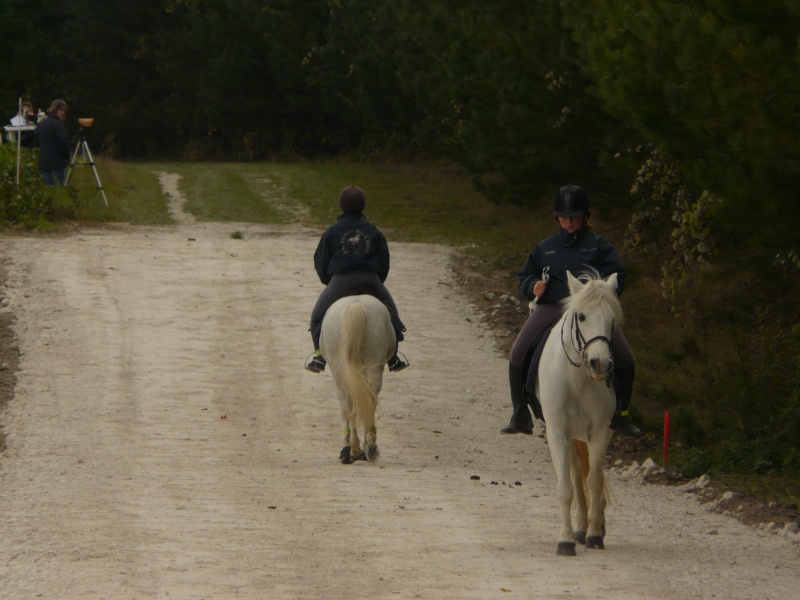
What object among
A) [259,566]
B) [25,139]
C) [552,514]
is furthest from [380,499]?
[25,139]

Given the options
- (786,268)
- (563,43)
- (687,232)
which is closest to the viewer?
(786,268)

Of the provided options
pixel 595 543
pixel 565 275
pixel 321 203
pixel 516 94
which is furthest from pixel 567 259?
pixel 321 203

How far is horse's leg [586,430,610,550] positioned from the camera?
28.7ft

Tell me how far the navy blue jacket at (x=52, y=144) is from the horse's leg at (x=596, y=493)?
701 inches

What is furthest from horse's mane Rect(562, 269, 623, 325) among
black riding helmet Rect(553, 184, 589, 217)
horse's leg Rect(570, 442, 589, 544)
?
horse's leg Rect(570, 442, 589, 544)

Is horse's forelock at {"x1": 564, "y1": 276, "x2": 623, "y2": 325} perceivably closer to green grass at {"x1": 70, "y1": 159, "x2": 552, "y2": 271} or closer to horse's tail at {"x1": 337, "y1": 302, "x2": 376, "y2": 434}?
horse's tail at {"x1": 337, "y1": 302, "x2": 376, "y2": 434}

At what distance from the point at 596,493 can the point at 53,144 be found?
1885 centimetres

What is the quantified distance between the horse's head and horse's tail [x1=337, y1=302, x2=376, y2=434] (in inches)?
133

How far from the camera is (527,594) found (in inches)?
293

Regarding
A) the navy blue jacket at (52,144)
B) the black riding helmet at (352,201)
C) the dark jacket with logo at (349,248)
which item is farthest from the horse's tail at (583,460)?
the navy blue jacket at (52,144)

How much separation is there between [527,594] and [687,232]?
7743 mm

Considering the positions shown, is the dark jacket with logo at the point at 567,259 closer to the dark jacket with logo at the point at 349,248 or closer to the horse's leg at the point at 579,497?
the horse's leg at the point at 579,497

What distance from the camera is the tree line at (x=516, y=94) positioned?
35.8 feet

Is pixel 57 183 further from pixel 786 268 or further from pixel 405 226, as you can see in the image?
pixel 786 268
